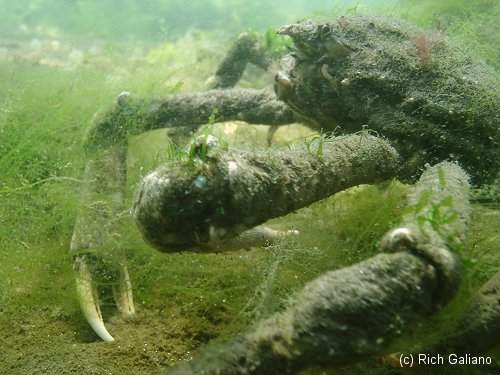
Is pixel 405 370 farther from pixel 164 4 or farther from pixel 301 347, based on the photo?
pixel 164 4

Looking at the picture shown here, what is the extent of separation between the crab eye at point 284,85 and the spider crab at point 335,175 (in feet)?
0.05

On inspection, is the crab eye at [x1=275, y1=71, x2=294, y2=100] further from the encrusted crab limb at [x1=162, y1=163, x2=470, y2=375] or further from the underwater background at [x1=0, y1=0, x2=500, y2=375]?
the encrusted crab limb at [x1=162, y1=163, x2=470, y2=375]

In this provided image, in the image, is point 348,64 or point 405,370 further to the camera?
point 348,64

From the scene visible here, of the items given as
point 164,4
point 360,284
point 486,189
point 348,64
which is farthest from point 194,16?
point 360,284

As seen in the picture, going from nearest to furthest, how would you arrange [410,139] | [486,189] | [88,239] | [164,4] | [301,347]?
[301,347] → [486,189] → [410,139] → [88,239] → [164,4]

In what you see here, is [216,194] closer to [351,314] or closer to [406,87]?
[351,314]

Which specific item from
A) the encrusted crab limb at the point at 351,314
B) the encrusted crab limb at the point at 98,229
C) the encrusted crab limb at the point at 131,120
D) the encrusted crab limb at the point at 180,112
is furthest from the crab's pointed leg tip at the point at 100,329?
the encrusted crab limb at the point at 180,112

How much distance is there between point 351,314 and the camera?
1377 millimetres

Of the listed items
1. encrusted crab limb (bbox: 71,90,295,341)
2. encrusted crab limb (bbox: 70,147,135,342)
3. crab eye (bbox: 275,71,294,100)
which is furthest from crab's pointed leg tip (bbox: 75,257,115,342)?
crab eye (bbox: 275,71,294,100)

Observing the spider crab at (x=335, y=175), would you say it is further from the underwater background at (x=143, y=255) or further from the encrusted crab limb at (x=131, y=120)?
the underwater background at (x=143, y=255)

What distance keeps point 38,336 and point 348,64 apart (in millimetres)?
2535

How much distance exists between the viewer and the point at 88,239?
2801 mm

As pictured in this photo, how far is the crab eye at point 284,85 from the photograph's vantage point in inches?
112

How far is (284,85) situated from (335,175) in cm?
115
